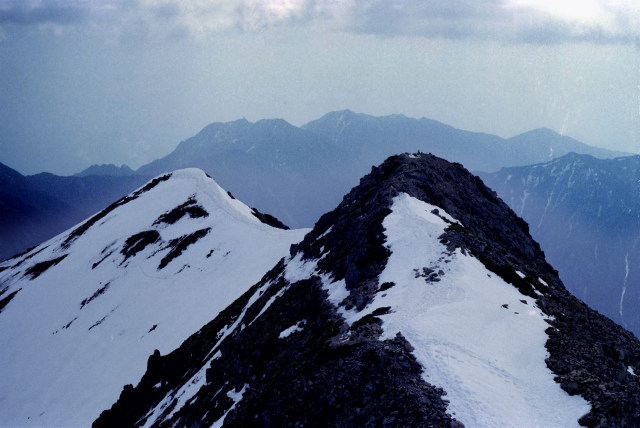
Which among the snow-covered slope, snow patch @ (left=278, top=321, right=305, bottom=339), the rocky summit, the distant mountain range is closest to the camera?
the rocky summit

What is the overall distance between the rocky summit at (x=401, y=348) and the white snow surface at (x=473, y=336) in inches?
3.3

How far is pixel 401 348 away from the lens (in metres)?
23.2

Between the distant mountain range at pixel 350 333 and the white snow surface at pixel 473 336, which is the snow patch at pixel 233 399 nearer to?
the distant mountain range at pixel 350 333

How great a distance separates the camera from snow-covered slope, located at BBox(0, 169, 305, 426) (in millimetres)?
69250

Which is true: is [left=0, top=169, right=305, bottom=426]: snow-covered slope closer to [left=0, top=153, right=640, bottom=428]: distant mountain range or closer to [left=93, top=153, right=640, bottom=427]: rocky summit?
[left=0, top=153, right=640, bottom=428]: distant mountain range

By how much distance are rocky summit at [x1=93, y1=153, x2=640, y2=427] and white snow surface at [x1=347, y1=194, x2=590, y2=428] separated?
85mm

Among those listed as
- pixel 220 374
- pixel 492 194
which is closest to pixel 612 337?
pixel 220 374

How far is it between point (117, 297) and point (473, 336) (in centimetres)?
7830

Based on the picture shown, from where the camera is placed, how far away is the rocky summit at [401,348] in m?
20.6

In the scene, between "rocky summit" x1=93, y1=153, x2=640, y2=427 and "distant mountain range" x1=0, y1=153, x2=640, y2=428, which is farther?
"distant mountain range" x1=0, y1=153, x2=640, y2=428

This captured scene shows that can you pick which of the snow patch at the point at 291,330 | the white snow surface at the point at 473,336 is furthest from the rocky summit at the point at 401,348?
the snow patch at the point at 291,330

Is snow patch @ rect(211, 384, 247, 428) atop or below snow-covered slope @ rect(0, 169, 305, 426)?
below

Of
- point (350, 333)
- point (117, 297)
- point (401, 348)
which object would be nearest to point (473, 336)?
point (401, 348)

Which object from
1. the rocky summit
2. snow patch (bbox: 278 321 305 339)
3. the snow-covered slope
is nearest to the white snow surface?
the rocky summit
